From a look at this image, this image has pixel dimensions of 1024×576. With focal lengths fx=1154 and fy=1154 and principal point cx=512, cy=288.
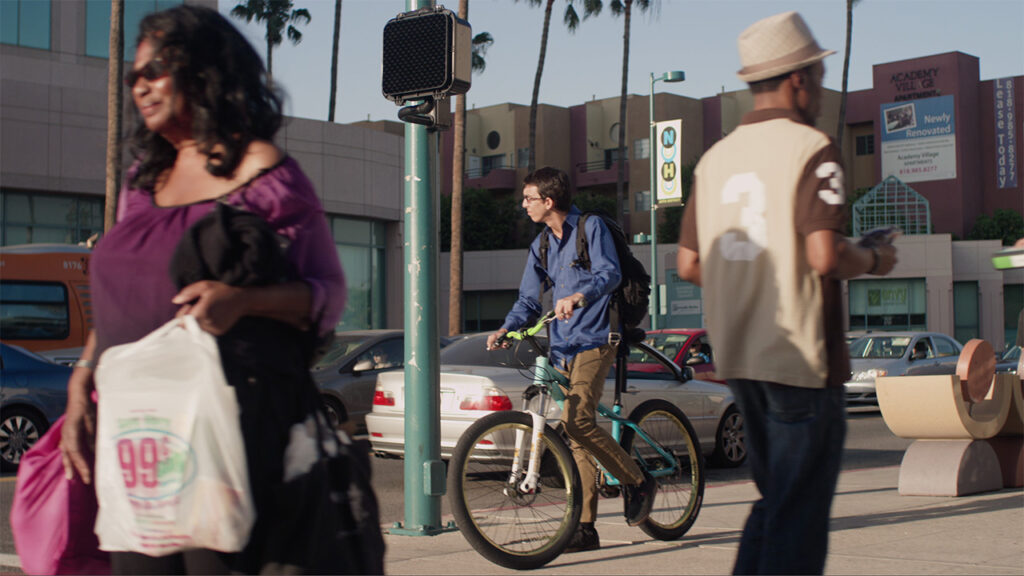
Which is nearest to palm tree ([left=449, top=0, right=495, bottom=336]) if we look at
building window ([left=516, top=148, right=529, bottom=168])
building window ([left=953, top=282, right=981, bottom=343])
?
building window ([left=953, top=282, right=981, bottom=343])

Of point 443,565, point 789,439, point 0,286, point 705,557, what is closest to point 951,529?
point 705,557

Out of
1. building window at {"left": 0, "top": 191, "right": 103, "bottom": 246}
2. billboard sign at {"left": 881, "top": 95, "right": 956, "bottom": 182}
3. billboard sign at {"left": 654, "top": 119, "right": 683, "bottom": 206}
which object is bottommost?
building window at {"left": 0, "top": 191, "right": 103, "bottom": 246}

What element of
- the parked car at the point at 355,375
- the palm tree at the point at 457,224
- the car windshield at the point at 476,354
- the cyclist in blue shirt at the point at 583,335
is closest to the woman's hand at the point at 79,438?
the cyclist in blue shirt at the point at 583,335

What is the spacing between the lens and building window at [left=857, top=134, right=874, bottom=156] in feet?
203

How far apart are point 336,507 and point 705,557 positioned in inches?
148

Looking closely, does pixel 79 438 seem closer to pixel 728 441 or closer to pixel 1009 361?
pixel 728 441

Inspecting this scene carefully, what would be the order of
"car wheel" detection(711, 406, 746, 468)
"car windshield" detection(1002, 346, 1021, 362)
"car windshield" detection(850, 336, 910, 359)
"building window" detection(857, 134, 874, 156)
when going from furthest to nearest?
"building window" detection(857, 134, 874, 156), "car windshield" detection(850, 336, 910, 359), "car windshield" detection(1002, 346, 1021, 362), "car wheel" detection(711, 406, 746, 468)

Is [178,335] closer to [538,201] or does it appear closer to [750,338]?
[750,338]

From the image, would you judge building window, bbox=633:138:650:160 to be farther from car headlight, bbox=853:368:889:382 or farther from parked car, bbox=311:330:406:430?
parked car, bbox=311:330:406:430

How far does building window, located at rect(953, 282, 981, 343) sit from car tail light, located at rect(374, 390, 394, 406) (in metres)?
43.8

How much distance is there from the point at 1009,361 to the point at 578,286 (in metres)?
16.9

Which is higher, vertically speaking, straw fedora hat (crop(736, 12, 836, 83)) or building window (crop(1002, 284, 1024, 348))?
building window (crop(1002, 284, 1024, 348))

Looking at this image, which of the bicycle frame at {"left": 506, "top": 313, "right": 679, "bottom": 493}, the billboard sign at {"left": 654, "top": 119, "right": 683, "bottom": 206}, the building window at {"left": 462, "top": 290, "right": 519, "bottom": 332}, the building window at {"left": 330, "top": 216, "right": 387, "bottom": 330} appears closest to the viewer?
the bicycle frame at {"left": 506, "top": 313, "right": 679, "bottom": 493}

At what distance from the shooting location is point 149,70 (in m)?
2.64
